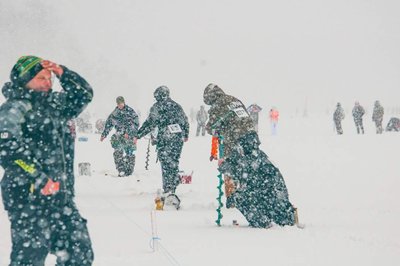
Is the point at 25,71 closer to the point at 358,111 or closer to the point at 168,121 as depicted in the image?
the point at 168,121

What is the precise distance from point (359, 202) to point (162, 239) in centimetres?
600

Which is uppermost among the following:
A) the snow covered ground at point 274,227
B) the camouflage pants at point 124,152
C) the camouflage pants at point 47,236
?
the camouflage pants at point 124,152

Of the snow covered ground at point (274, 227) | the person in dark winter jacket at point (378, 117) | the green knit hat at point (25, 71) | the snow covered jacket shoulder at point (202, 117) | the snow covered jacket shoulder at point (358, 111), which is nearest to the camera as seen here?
the green knit hat at point (25, 71)

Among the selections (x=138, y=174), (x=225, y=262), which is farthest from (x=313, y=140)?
(x=225, y=262)

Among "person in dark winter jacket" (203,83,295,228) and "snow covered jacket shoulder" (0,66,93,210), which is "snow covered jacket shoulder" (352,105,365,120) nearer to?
"person in dark winter jacket" (203,83,295,228)

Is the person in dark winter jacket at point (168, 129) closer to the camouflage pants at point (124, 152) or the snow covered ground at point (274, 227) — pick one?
the snow covered ground at point (274, 227)

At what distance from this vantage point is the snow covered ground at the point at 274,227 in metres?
5.91

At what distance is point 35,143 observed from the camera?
3898 millimetres

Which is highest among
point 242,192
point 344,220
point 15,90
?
point 15,90

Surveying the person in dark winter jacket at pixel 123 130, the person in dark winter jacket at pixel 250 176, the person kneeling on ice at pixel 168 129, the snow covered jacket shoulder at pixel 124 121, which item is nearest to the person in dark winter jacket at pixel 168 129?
the person kneeling on ice at pixel 168 129

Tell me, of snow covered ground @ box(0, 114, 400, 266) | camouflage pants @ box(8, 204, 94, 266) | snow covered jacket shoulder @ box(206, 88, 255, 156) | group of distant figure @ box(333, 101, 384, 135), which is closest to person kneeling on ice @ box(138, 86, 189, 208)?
snow covered ground @ box(0, 114, 400, 266)

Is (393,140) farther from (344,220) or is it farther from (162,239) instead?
(162,239)

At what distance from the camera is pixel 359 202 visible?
1125 cm

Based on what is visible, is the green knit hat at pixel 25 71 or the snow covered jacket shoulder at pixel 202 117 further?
the snow covered jacket shoulder at pixel 202 117
